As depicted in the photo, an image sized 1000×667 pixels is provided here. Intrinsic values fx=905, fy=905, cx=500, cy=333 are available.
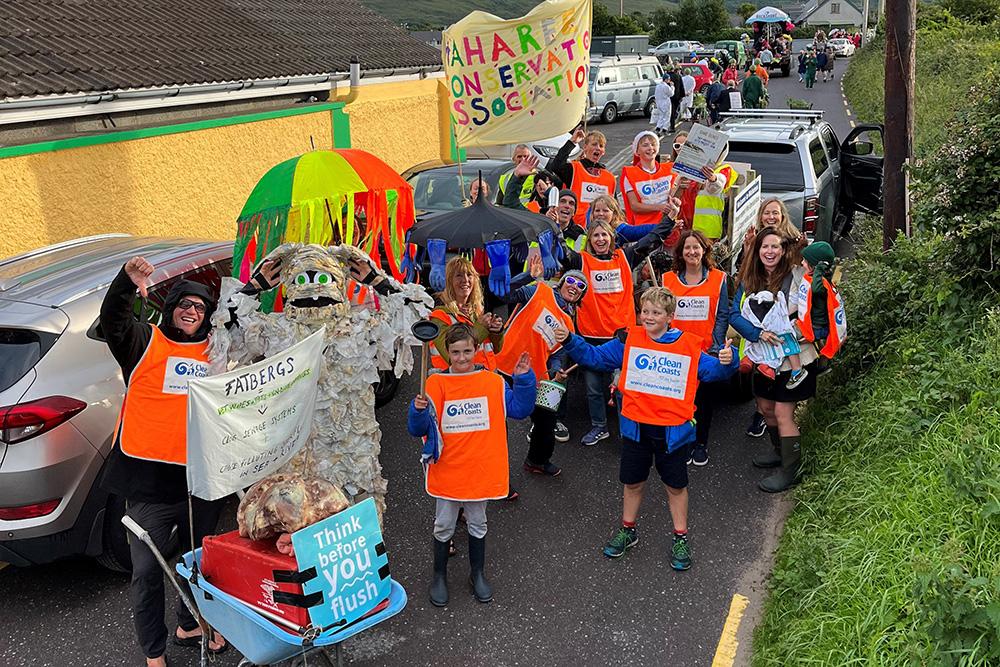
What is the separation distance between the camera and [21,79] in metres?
8.57

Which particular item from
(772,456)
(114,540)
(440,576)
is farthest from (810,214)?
(114,540)

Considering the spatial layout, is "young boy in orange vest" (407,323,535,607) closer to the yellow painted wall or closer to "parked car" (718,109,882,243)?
the yellow painted wall

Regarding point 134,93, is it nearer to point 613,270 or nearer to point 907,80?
point 613,270

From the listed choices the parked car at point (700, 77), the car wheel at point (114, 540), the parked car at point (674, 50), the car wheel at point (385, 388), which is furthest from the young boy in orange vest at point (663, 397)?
the parked car at point (674, 50)

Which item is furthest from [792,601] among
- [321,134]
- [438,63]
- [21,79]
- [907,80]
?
[438,63]

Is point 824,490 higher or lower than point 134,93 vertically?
lower

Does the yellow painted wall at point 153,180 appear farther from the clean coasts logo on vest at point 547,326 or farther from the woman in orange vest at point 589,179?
the clean coasts logo on vest at point 547,326

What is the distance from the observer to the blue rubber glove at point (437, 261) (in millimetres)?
5938

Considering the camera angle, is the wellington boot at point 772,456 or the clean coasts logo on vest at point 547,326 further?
the wellington boot at point 772,456

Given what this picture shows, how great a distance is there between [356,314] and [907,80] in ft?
19.6

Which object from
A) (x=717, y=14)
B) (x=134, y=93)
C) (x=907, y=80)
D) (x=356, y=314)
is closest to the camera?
(x=356, y=314)

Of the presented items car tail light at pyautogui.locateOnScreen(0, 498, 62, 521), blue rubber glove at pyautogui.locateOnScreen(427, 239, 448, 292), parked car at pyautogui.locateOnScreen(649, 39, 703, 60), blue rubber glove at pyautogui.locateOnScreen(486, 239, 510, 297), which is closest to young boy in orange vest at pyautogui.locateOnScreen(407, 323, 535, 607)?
blue rubber glove at pyautogui.locateOnScreen(427, 239, 448, 292)

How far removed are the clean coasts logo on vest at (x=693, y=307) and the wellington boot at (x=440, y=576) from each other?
253 centimetres

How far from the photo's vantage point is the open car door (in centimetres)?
1120
